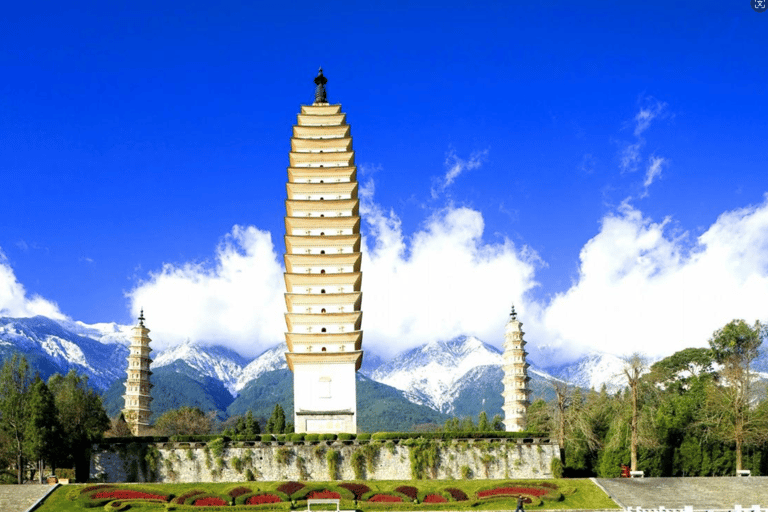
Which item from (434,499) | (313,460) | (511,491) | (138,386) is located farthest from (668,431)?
(138,386)

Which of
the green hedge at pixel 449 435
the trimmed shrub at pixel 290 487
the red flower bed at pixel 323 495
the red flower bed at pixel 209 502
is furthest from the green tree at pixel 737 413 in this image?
the red flower bed at pixel 209 502

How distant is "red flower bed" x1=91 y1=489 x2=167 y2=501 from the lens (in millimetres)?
34594

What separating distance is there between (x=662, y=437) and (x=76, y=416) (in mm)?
36488

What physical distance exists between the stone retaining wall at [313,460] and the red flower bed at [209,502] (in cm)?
699

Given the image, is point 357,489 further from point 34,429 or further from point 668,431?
point 668,431

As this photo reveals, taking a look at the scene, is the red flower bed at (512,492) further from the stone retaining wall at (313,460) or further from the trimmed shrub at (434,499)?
the stone retaining wall at (313,460)

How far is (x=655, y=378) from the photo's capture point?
69562 mm

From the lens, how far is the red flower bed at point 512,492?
35.6 metres

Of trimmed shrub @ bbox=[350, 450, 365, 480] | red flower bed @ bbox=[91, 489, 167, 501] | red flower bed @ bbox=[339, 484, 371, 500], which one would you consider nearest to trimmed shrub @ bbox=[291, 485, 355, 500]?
red flower bed @ bbox=[339, 484, 371, 500]

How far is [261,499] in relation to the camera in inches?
1383

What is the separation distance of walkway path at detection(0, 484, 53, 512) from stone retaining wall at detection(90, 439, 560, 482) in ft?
18.9

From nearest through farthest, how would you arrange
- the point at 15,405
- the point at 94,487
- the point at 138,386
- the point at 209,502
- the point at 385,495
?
1. the point at 209,502
2. the point at 385,495
3. the point at 94,487
4. the point at 15,405
5. the point at 138,386

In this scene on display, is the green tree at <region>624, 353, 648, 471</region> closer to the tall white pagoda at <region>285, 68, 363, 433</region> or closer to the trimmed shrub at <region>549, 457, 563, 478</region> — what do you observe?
the trimmed shrub at <region>549, 457, 563, 478</region>

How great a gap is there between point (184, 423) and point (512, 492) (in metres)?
55.0
